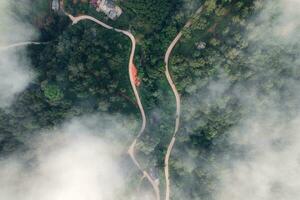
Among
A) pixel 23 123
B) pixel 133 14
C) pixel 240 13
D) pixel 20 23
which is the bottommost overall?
pixel 23 123

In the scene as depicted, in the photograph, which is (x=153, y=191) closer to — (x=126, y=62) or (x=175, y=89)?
(x=175, y=89)

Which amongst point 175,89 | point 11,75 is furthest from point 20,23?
point 175,89

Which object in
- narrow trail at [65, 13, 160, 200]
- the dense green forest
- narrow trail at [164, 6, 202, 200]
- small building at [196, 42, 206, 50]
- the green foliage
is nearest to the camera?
the dense green forest

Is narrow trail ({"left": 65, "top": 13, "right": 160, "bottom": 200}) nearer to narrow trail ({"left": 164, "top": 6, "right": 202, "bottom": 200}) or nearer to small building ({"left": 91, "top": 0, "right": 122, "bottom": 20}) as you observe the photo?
small building ({"left": 91, "top": 0, "right": 122, "bottom": 20})

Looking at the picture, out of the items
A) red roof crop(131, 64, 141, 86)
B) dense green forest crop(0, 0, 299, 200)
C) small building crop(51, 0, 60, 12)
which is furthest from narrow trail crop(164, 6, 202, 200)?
small building crop(51, 0, 60, 12)

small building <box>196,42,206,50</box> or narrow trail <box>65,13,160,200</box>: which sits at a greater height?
small building <box>196,42,206,50</box>

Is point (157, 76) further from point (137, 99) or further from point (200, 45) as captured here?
point (200, 45)

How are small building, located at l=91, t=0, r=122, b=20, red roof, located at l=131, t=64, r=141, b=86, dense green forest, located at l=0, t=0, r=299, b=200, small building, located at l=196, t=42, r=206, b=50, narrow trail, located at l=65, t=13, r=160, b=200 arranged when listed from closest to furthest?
dense green forest, located at l=0, t=0, r=299, b=200
small building, located at l=196, t=42, r=206, b=50
small building, located at l=91, t=0, r=122, b=20
narrow trail, located at l=65, t=13, r=160, b=200
red roof, located at l=131, t=64, r=141, b=86
